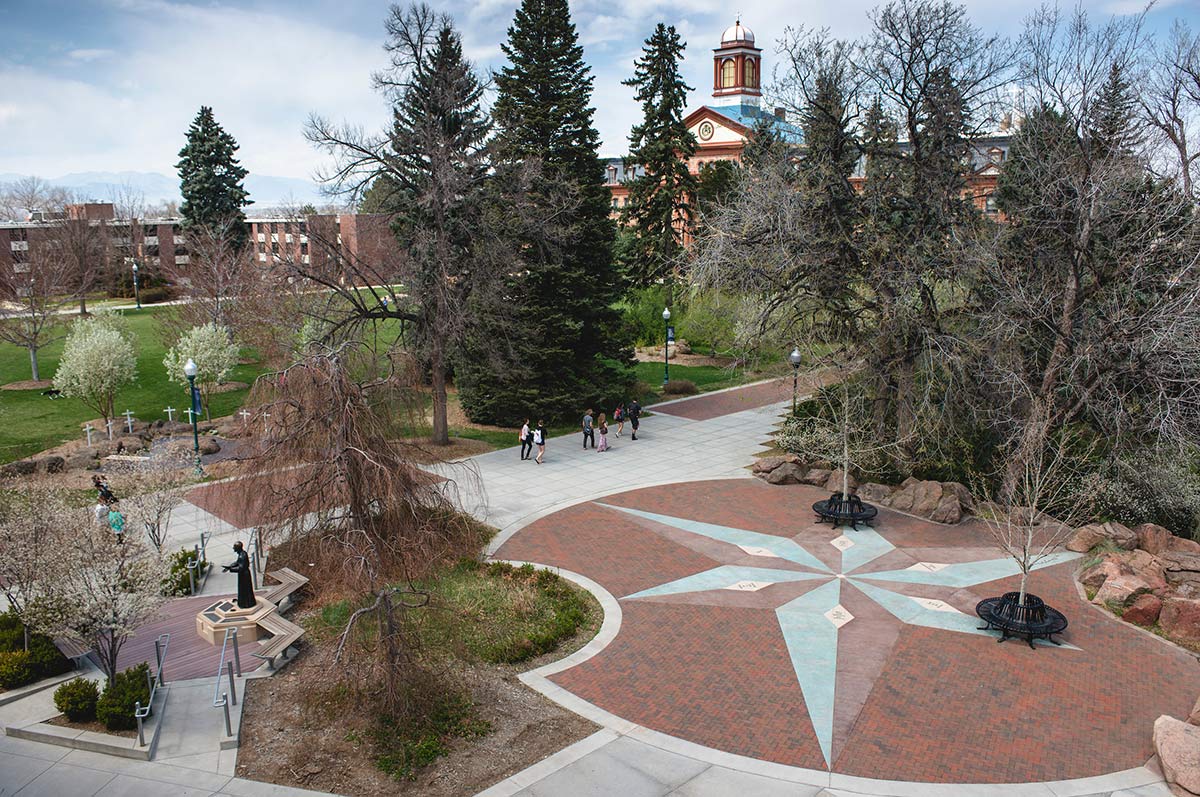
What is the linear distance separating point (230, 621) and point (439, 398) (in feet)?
44.2

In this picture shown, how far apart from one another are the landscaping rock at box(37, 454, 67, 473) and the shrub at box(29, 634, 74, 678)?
42.8ft

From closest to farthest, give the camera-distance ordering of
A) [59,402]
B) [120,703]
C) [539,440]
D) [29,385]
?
[120,703] → [539,440] → [59,402] → [29,385]

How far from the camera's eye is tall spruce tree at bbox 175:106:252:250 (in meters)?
48.1

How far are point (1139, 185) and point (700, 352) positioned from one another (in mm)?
29194

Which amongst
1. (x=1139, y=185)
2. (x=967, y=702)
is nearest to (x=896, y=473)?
(x=1139, y=185)

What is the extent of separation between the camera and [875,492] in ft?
73.8

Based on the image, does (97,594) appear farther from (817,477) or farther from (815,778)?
(817,477)

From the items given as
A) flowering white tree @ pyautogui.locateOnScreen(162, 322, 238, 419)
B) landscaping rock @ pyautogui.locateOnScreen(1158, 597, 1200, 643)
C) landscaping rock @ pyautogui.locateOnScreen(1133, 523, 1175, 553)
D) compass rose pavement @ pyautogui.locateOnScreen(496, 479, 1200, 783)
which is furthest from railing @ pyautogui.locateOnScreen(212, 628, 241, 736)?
flowering white tree @ pyautogui.locateOnScreen(162, 322, 238, 419)

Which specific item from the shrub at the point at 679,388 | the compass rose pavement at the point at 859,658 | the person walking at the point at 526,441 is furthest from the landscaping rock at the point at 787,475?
the shrub at the point at 679,388

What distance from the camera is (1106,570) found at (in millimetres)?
16703

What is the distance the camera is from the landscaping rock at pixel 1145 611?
15.2 m

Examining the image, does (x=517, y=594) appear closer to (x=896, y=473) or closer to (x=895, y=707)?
(x=895, y=707)

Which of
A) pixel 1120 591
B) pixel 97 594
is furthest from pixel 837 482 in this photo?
pixel 97 594

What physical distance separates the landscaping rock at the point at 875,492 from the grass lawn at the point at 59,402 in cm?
2485
